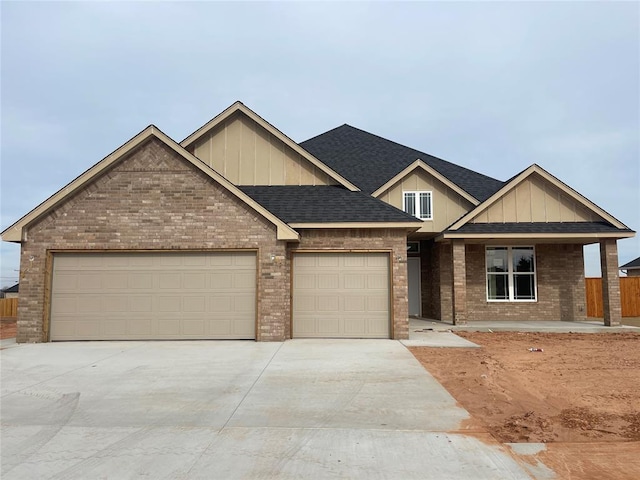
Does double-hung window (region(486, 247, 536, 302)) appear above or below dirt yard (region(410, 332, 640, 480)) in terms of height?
above

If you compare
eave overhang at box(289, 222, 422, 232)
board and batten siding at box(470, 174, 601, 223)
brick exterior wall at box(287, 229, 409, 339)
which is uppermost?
board and batten siding at box(470, 174, 601, 223)

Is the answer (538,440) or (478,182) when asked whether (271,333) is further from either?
(478,182)

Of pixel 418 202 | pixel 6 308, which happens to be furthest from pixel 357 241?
pixel 6 308

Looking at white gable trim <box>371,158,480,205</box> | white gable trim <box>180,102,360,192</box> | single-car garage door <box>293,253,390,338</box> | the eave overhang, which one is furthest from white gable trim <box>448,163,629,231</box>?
single-car garage door <box>293,253,390,338</box>

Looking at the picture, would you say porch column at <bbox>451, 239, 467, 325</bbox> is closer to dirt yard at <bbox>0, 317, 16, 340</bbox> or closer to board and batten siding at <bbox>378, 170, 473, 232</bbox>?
board and batten siding at <bbox>378, 170, 473, 232</bbox>

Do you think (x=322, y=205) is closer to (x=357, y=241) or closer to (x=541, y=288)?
(x=357, y=241)

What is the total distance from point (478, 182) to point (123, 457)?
17.7 meters

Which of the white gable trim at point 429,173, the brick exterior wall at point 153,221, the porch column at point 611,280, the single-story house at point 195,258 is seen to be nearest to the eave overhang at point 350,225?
the single-story house at point 195,258

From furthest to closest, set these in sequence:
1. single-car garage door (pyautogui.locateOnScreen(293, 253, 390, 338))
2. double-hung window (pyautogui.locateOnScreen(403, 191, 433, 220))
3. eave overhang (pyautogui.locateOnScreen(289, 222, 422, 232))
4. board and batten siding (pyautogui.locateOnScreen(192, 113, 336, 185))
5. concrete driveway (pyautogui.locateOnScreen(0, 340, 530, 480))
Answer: double-hung window (pyautogui.locateOnScreen(403, 191, 433, 220)) < board and batten siding (pyautogui.locateOnScreen(192, 113, 336, 185)) < single-car garage door (pyautogui.locateOnScreen(293, 253, 390, 338)) < eave overhang (pyautogui.locateOnScreen(289, 222, 422, 232)) < concrete driveway (pyautogui.locateOnScreen(0, 340, 530, 480))

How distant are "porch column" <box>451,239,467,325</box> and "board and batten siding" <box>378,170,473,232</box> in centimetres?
155

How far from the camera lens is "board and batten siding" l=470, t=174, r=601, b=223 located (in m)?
15.5

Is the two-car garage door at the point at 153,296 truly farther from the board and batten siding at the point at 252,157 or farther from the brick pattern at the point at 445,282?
the brick pattern at the point at 445,282

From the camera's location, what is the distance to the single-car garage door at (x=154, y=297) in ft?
39.0

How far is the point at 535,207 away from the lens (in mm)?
15539
